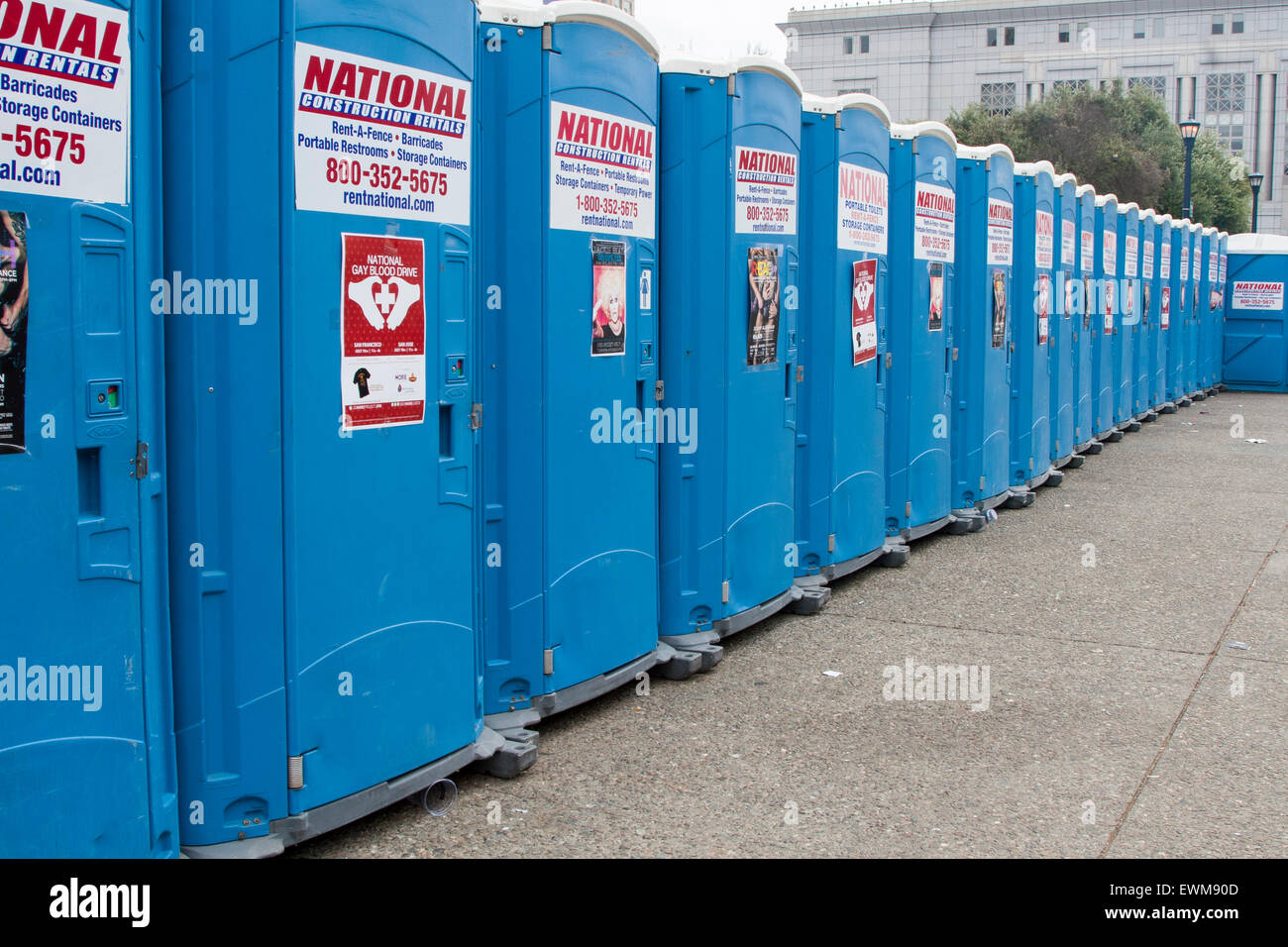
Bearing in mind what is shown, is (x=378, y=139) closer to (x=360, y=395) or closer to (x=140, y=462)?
(x=360, y=395)

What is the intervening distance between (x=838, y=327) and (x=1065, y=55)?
85.1m

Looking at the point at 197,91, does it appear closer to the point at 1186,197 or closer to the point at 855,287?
the point at 855,287

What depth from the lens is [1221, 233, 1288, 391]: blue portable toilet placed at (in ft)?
81.0

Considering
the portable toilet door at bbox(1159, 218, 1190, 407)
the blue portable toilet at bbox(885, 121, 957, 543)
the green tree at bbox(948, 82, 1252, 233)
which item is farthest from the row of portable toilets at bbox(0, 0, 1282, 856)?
the green tree at bbox(948, 82, 1252, 233)

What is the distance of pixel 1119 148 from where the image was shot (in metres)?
41.7

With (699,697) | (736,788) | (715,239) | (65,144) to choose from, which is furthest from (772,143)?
(65,144)

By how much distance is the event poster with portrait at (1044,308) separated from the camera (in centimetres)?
1167

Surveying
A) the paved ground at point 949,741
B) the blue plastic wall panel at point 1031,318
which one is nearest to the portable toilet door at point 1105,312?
the blue plastic wall panel at point 1031,318

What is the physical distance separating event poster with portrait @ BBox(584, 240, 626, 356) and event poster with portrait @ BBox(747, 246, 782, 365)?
43.7 inches

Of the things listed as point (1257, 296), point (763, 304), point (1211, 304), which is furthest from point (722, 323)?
point (1257, 296)

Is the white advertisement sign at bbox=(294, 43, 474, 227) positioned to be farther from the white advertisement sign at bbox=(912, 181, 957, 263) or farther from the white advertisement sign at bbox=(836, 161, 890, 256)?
the white advertisement sign at bbox=(912, 181, 957, 263)

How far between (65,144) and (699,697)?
350 cm

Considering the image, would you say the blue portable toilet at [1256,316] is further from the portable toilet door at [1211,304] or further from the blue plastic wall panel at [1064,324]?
the blue plastic wall panel at [1064,324]
